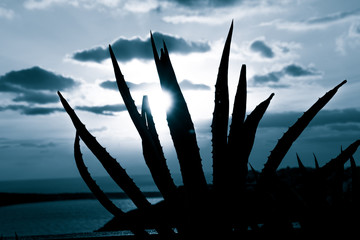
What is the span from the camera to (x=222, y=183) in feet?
3.65

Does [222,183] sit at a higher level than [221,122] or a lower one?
lower

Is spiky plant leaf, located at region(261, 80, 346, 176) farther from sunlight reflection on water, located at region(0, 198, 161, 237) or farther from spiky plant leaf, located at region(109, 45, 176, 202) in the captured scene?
sunlight reflection on water, located at region(0, 198, 161, 237)

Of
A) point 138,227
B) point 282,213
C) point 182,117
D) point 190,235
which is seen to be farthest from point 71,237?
point 282,213

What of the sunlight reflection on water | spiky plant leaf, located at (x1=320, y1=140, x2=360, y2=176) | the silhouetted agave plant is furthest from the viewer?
the sunlight reflection on water

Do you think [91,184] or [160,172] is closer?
[160,172]

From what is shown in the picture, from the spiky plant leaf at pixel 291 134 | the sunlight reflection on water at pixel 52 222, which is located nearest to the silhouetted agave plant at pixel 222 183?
the spiky plant leaf at pixel 291 134

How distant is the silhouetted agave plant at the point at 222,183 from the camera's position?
107 centimetres

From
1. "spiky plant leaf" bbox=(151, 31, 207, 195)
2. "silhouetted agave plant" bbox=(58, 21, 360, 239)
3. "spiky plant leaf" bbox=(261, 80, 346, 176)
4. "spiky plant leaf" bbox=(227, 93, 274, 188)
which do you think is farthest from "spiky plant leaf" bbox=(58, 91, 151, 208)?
"spiky plant leaf" bbox=(261, 80, 346, 176)

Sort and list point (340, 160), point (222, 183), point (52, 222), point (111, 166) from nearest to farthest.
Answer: point (222, 183) → point (111, 166) → point (340, 160) → point (52, 222)

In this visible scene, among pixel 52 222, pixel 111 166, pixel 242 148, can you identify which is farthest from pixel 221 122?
pixel 52 222

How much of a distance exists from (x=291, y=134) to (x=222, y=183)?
323mm

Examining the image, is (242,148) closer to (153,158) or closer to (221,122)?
(221,122)

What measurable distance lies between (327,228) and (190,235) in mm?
426

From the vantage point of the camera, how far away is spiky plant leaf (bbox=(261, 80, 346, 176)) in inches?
46.0
